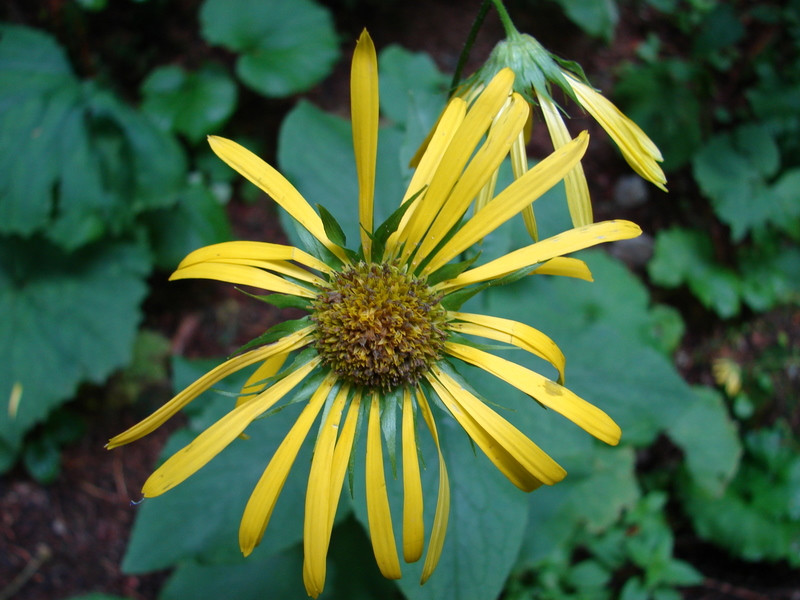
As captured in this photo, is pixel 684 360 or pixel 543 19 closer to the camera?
pixel 684 360

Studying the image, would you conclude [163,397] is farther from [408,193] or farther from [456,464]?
[408,193]

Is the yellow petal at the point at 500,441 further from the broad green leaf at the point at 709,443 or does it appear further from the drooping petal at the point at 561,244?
the broad green leaf at the point at 709,443

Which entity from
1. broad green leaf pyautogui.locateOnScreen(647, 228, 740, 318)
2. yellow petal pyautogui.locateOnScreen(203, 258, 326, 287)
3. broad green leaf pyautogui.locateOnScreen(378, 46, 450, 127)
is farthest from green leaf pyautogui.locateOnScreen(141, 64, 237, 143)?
broad green leaf pyautogui.locateOnScreen(647, 228, 740, 318)

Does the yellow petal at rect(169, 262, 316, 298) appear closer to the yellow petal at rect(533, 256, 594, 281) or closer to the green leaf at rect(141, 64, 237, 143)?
the yellow petal at rect(533, 256, 594, 281)

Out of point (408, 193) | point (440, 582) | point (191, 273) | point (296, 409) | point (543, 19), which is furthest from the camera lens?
point (543, 19)

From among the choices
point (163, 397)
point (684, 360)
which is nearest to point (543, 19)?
point (684, 360)

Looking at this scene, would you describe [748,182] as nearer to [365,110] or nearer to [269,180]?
[365,110]

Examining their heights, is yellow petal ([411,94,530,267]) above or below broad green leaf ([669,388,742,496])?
below
